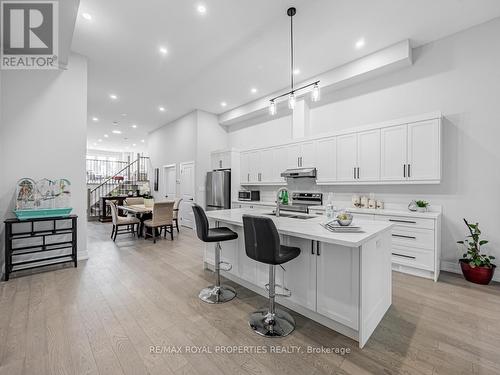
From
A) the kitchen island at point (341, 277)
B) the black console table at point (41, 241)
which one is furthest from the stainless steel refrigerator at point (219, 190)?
the kitchen island at point (341, 277)

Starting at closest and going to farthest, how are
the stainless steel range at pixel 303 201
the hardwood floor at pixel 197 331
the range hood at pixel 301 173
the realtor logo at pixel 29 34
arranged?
the hardwood floor at pixel 197 331
the realtor logo at pixel 29 34
the range hood at pixel 301 173
the stainless steel range at pixel 303 201

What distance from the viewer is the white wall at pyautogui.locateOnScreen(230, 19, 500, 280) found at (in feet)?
10.2

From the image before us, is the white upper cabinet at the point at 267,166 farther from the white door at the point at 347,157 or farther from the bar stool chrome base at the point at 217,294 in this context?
the bar stool chrome base at the point at 217,294

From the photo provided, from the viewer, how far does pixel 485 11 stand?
A: 2.94m

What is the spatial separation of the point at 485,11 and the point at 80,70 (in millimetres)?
6116

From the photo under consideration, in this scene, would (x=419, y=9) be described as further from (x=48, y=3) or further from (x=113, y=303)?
(x=113, y=303)

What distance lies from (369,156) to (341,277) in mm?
2691

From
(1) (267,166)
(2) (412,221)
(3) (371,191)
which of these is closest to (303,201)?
(1) (267,166)

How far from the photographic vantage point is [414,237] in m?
3.23

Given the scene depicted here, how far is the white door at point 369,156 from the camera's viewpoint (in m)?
3.78

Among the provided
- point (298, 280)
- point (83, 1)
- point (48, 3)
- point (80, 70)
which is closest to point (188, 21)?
point (83, 1)

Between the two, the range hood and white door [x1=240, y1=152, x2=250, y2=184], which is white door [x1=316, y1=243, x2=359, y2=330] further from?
white door [x1=240, y1=152, x2=250, y2=184]

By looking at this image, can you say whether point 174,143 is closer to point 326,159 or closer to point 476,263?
point 326,159

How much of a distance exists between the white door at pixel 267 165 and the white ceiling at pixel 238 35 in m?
1.50
